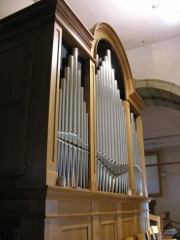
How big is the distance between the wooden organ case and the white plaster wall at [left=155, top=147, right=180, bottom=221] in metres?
10.5

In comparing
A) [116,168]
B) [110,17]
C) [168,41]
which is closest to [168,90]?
[168,41]

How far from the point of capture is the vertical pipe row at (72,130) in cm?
275

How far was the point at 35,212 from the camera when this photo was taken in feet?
7.57

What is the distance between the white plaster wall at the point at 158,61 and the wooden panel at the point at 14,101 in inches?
166


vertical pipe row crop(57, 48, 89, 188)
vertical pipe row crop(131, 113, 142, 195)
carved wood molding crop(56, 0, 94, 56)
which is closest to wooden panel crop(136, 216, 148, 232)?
vertical pipe row crop(131, 113, 142, 195)

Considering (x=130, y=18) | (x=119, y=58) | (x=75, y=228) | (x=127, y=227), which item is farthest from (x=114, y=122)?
(x=130, y=18)

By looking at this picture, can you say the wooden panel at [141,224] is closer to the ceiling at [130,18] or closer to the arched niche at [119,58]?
the arched niche at [119,58]

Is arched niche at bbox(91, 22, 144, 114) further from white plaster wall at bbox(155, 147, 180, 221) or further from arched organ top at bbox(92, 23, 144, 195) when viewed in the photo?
white plaster wall at bbox(155, 147, 180, 221)

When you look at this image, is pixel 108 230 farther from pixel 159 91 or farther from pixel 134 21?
pixel 134 21

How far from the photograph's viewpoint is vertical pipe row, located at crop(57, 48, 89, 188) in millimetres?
2754

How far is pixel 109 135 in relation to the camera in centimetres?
391

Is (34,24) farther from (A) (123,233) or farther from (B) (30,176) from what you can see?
(A) (123,233)

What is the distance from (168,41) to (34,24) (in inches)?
173

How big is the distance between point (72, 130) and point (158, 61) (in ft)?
14.6
